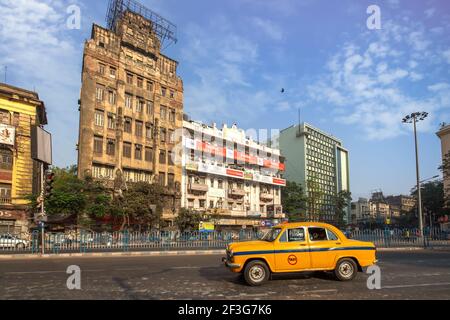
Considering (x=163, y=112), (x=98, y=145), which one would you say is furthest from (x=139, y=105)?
(x=98, y=145)

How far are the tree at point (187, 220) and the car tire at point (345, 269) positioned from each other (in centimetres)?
3664

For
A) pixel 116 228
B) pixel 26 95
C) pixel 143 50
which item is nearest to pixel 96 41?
pixel 143 50

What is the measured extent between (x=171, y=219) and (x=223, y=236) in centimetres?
1727

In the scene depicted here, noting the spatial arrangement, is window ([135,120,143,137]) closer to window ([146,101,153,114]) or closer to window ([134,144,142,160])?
window ([134,144,142,160])

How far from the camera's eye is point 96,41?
147 feet

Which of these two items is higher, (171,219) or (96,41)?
(96,41)

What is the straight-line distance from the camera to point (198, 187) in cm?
5281

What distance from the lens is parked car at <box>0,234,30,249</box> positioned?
26797 millimetres

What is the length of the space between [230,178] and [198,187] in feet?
25.3

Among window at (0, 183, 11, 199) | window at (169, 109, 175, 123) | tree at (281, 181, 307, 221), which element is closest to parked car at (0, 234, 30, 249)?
window at (0, 183, 11, 199)

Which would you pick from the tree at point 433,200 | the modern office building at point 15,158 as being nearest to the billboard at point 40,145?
the modern office building at point 15,158

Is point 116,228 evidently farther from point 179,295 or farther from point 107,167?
point 179,295
